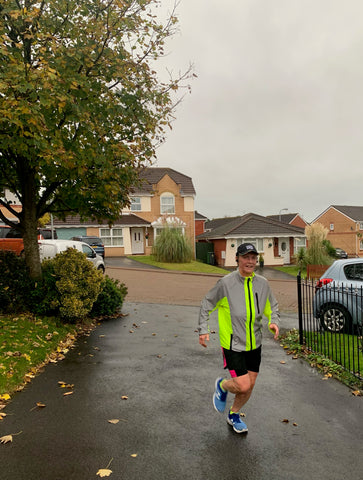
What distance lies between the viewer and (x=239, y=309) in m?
3.62

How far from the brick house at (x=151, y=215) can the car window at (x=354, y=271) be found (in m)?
26.9

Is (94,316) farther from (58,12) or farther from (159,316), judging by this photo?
(58,12)

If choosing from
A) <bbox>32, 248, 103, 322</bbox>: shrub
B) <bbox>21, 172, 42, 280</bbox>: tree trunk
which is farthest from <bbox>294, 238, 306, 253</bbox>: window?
<bbox>21, 172, 42, 280</bbox>: tree trunk

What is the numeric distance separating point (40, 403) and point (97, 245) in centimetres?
2144

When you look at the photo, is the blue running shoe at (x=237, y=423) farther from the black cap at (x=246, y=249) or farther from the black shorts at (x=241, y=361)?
the black cap at (x=246, y=249)

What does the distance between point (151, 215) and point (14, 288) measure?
29.4m

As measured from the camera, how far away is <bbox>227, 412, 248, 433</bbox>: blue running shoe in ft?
12.2

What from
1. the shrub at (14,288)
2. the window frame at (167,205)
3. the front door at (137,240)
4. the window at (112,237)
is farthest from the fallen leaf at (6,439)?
the window frame at (167,205)

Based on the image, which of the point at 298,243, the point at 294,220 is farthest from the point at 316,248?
the point at 294,220

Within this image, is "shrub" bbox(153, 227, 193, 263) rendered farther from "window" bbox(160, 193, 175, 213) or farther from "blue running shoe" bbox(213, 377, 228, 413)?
"blue running shoe" bbox(213, 377, 228, 413)

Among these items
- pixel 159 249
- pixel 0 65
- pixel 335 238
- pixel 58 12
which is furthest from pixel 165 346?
pixel 335 238

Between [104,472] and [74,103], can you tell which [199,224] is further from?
[104,472]

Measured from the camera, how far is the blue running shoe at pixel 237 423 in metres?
3.72

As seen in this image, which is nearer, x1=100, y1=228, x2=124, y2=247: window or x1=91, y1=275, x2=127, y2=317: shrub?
x1=91, y1=275, x2=127, y2=317: shrub
